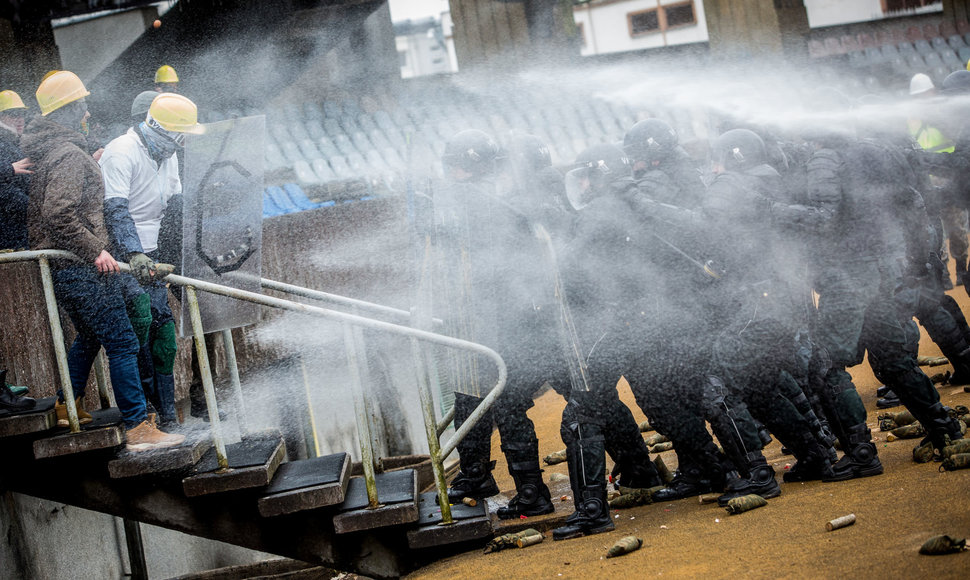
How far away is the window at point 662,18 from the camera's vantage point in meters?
33.0

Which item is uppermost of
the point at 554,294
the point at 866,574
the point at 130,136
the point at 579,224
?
the point at 130,136

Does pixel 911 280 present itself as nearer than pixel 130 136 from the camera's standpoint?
No

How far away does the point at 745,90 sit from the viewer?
16672 mm

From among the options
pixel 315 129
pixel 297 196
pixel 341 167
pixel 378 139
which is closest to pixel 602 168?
pixel 297 196

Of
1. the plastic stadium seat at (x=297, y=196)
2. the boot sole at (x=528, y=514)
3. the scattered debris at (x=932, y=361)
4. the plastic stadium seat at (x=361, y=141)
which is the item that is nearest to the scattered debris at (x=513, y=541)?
the boot sole at (x=528, y=514)

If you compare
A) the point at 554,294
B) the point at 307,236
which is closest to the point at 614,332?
the point at 554,294

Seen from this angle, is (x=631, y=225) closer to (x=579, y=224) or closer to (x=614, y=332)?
(x=579, y=224)

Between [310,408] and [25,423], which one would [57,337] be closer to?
[25,423]

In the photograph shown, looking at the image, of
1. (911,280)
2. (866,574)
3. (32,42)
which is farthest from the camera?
(32,42)

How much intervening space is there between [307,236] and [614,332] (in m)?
3.85

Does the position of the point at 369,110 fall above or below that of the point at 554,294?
above

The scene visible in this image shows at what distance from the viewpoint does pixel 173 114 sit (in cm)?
496

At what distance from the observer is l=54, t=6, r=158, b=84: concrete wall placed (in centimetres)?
1071

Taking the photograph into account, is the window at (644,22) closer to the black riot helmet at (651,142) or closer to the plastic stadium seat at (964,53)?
the plastic stadium seat at (964,53)
